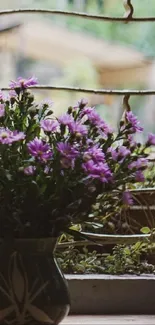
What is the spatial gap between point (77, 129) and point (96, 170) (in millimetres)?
71

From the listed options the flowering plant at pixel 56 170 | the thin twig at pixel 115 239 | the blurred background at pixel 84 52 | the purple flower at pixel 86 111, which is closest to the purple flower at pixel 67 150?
the flowering plant at pixel 56 170

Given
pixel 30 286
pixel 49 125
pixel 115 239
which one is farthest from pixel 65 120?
pixel 115 239

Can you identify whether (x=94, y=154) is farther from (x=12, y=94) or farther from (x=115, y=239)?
(x=115, y=239)

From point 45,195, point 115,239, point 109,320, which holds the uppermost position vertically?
point 45,195

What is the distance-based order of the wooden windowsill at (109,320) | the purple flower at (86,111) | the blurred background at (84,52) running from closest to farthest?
the purple flower at (86,111)
the wooden windowsill at (109,320)
the blurred background at (84,52)

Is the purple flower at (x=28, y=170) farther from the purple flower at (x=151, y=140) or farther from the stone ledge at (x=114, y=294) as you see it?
the stone ledge at (x=114, y=294)

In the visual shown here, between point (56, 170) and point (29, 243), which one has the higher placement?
point (56, 170)

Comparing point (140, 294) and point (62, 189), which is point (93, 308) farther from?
point (62, 189)

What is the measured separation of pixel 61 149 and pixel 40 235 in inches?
5.8

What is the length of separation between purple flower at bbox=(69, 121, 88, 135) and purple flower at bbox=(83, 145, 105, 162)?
0.09 ft

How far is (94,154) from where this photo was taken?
968 mm

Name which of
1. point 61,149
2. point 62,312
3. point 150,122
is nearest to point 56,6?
point 150,122

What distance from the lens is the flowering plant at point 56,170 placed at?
97 centimetres

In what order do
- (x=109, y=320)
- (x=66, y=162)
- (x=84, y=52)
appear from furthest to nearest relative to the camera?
(x=84, y=52) → (x=109, y=320) → (x=66, y=162)
